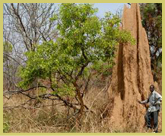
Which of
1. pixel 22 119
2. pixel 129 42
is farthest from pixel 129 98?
pixel 22 119

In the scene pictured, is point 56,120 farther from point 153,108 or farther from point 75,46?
point 153,108

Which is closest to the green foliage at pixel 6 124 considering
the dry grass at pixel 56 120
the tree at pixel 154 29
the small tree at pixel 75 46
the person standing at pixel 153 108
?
the dry grass at pixel 56 120

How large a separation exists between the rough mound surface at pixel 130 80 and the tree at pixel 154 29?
792 centimetres

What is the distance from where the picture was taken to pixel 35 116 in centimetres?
1032

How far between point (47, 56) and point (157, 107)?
11.8ft

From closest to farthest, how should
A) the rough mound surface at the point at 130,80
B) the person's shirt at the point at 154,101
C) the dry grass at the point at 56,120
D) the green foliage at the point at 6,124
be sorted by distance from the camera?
the person's shirt at the point at 154,101
the green foliage at the point at 6,124
the dry grass at the point at 56,120
the rough mound surface at the point at 130,80

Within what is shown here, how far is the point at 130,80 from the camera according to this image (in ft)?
30.6

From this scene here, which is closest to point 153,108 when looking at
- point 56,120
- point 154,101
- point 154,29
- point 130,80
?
point 154,101

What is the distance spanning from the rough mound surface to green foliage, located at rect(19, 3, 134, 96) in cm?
48

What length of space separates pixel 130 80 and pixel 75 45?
2.09m

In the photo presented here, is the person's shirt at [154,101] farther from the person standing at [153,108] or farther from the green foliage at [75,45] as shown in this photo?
the green foliage at [75,45]

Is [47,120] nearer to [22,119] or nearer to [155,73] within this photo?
[22,119]

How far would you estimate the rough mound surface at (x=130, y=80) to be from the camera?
9117 millimetres

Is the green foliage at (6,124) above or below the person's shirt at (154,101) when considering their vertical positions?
below
